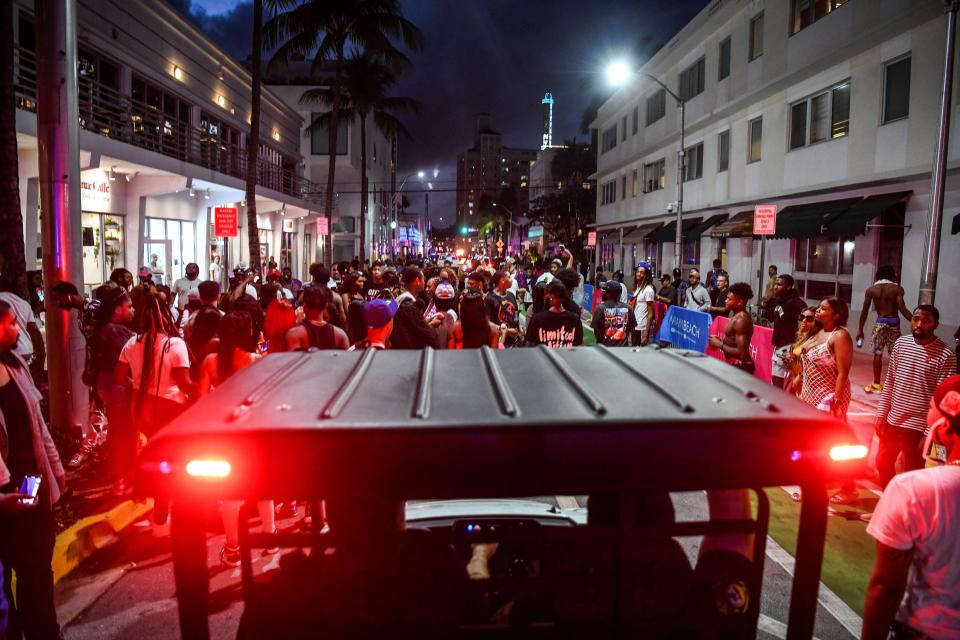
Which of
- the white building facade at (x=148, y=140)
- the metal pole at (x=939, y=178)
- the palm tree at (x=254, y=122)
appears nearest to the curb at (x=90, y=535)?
the white building facade at (x=148, y=140)

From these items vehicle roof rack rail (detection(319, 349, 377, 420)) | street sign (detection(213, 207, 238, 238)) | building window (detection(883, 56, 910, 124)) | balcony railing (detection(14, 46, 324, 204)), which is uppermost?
building window (detection(883, 56, 910, 124))

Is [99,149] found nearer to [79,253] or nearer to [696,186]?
[79,253]

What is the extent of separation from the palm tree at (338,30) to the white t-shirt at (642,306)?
698 inches

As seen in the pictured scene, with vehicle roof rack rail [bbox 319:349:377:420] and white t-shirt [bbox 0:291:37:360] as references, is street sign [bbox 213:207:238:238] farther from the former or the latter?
vehicle roof rack rail [bbox 319:349:377:420]

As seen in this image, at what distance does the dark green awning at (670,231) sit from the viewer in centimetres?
2991

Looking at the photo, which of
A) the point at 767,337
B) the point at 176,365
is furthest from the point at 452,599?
the point at 767,337

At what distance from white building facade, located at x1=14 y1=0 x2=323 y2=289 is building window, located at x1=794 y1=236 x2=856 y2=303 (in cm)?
1711

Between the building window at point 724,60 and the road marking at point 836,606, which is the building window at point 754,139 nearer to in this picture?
the building window at point 724,60

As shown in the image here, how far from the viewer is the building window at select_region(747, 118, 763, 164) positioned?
2402cm

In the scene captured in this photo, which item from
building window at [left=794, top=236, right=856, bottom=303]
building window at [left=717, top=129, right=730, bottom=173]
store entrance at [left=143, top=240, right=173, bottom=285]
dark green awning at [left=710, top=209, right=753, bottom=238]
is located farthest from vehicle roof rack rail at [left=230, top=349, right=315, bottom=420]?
building window at [left=717, top=129, right=730, bottom=173]

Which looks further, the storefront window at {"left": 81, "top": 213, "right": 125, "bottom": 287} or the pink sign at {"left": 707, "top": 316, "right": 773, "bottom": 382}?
the storefront window at {"left": 81, "top": 213, "right": 125, "bottom": 287}

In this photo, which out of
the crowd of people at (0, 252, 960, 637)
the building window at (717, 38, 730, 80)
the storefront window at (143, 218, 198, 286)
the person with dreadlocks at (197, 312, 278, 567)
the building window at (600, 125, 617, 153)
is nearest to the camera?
the crowd of people at (0, 252, 960, 637)

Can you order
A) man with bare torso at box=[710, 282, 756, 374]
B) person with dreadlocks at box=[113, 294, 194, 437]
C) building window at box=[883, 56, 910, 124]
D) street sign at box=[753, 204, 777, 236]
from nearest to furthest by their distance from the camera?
person with dreadlocks at box=[113, 294, 194, 437], man with bare torso at box=[710, 282, 756, 374], street sign at box=[753, 204, 777, 236], building window at box=[883, 56, 910, 124]

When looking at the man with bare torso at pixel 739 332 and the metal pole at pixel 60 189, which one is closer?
the metal pole at pixel 60 189
